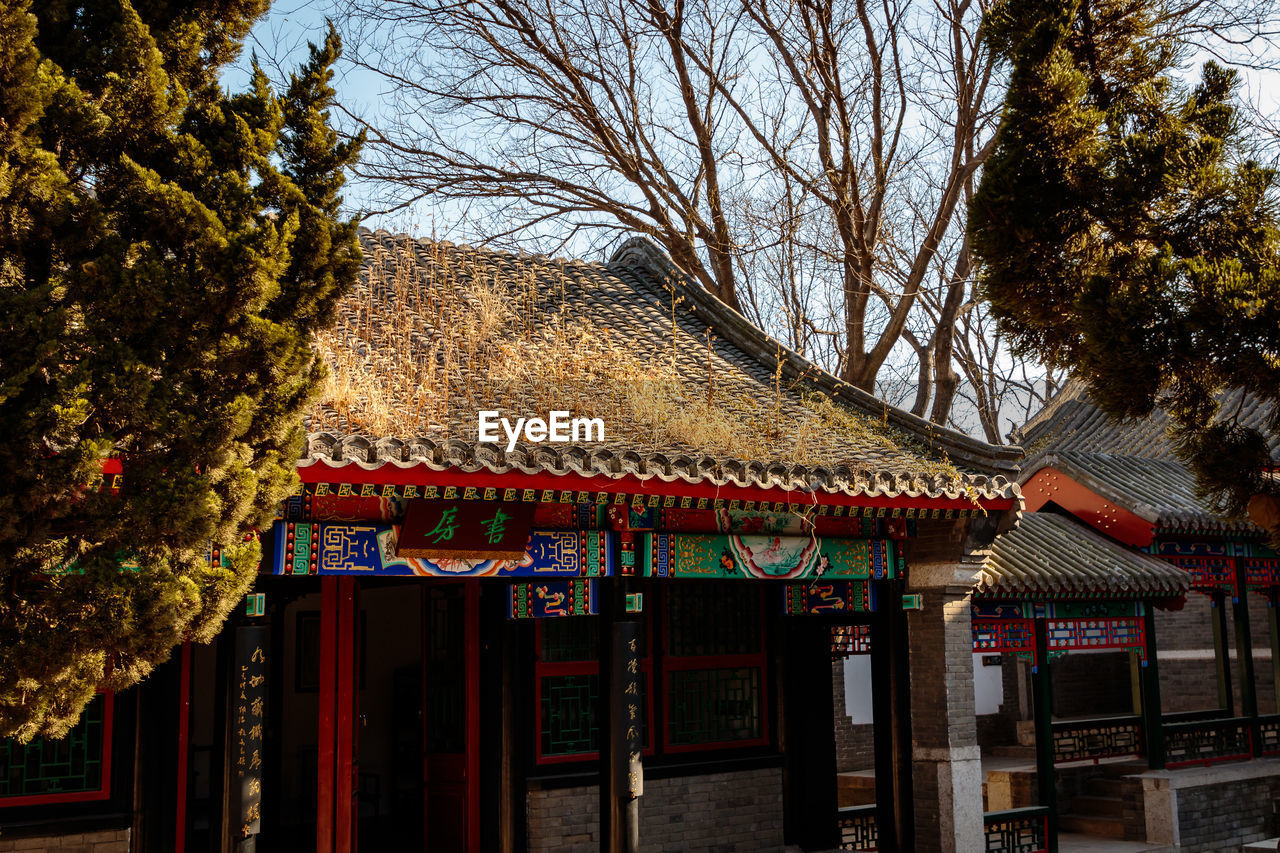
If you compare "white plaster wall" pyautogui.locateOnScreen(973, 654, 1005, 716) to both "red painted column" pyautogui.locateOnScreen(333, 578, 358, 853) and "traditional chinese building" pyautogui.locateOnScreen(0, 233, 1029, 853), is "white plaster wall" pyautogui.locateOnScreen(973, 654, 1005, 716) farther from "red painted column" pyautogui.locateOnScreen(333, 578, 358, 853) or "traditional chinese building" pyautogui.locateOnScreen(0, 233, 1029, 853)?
"red painted column" pyautogui.locateOnScreen(333, 578, 358, 853)

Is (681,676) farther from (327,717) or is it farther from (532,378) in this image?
(327,717)

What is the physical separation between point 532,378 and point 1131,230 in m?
3.82

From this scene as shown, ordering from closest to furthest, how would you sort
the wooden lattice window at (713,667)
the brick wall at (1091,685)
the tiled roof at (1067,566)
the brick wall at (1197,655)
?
the wooden lattice window at (713,667) < the tiled roof at (1067,566) < the brick wall at (1197,655) < the brick wall at (1091,685)

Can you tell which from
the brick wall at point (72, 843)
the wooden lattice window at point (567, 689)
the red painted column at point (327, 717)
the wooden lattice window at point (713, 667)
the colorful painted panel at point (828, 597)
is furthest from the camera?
the wooden lattice window at point (713, 667)

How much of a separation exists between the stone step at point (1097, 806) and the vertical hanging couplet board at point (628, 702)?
21.5 feet

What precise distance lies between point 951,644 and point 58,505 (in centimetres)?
606

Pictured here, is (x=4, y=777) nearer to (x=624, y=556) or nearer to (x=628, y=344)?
(x=624, y=556)

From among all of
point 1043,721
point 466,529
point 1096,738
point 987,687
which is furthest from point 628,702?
point 987,687

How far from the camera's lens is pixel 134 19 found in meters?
4.60

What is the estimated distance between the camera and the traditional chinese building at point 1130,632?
31.8 feet

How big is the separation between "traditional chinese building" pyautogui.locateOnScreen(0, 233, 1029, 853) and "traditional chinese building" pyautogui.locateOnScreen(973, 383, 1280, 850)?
53.6 inches

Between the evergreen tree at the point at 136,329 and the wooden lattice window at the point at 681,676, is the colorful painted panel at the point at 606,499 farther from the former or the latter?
the wooden lattice window at the point at 681,676

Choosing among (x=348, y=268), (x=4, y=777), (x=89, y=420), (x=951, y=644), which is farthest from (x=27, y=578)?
(x=951, y=644)

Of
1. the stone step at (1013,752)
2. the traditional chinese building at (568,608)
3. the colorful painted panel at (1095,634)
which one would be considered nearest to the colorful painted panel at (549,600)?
the traditional chinese building at (568,608)
